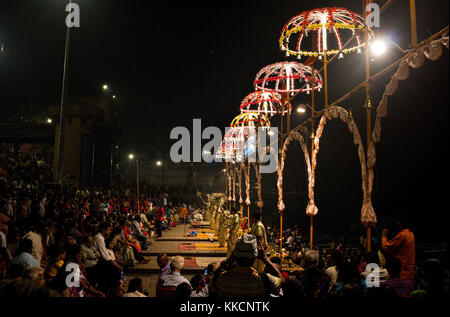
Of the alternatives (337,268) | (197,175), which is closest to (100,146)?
(197,175)

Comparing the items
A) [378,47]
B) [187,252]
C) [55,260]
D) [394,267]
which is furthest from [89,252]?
[378,47]

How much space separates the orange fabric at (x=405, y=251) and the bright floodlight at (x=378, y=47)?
2.71m

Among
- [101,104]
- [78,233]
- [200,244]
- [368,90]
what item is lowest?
[200,244]

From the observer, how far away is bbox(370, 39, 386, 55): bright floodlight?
4.95 metres

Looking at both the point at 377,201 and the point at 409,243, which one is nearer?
the point at 409,243

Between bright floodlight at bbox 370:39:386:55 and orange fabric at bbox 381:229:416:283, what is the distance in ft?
8.90

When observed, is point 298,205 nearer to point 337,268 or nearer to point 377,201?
point 377,201

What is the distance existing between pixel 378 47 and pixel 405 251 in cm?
307

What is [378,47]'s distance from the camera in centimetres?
503

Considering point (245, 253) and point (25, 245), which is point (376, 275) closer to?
point (245, 253)

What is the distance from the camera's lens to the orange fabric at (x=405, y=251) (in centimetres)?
494

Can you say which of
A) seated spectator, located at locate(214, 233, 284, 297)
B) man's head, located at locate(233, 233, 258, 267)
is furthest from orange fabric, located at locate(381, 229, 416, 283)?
man's head, located at locate(233, 233, 258, 267)

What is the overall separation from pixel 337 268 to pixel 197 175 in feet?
145

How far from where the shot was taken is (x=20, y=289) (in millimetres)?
2807
